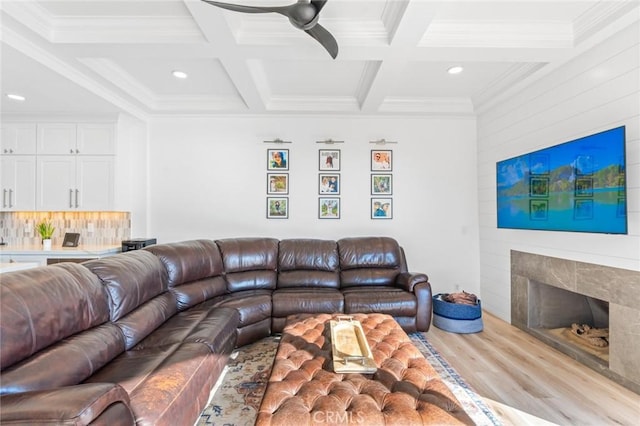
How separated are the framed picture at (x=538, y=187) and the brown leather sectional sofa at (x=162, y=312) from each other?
1471 mm

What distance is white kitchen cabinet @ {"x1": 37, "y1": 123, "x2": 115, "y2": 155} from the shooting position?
394 cm

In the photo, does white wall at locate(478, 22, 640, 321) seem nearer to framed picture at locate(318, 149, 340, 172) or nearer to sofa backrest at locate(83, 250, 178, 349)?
framed picture at locate(318, 149, 340, 172)

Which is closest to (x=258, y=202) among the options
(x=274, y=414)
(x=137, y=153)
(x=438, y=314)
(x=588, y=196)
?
(x=137, y=153)

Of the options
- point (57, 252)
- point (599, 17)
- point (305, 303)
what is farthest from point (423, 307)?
point (57, 252)

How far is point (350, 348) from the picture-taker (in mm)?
1847

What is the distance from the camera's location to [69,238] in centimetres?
397

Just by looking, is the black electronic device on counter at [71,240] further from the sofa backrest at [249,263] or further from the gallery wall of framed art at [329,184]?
the gallery wall of framed art at [329,184]

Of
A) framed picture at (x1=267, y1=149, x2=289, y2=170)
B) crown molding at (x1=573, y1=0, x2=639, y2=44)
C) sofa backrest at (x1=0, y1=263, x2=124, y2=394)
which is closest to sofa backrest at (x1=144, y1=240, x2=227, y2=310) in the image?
sofa backrest at (x1=0, y1=263, x2=124, y2=394)

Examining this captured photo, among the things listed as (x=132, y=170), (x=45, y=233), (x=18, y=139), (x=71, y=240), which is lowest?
(x=71, y=240)

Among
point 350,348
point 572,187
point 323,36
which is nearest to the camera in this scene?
point 350,348

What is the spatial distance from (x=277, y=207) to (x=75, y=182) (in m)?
2.71

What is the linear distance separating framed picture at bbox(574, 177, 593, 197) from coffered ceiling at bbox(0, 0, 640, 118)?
1.14 metres

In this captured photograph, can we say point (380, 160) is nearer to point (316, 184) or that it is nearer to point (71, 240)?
point (316, 184)

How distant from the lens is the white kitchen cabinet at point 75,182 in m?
3.95
